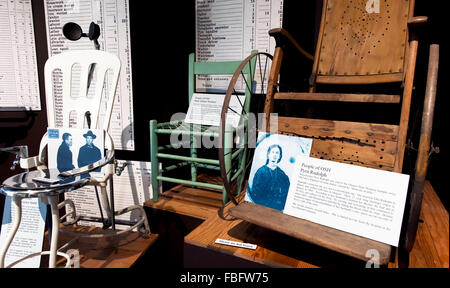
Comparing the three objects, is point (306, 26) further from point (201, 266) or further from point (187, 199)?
point (201, 266)

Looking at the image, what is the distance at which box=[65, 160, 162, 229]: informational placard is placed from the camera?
207cm

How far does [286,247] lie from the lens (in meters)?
1.16

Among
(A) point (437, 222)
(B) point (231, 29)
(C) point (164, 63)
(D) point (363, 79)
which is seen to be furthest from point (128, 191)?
(A) point (437, 222)

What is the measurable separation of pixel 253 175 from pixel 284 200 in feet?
0.63

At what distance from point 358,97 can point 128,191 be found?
68.7 inches

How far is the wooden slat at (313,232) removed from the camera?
88 centimetres

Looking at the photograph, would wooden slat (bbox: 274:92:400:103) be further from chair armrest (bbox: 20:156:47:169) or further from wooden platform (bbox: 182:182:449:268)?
chair armrest (bbox: 20:156:47:169)

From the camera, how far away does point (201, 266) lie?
117 centimetres

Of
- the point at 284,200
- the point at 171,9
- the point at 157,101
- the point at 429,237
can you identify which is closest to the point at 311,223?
the point at 284,200

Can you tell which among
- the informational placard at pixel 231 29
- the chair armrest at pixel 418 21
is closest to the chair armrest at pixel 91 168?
the informational placard at pixel 231 29

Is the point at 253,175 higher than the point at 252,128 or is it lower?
lower

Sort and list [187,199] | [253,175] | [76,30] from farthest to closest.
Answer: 1. [187,199]
2. [76,30]
3. [253,175]

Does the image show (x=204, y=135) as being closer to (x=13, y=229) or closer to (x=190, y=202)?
(x=190, y=202)

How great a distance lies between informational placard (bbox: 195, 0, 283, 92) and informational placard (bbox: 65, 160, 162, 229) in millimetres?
864
